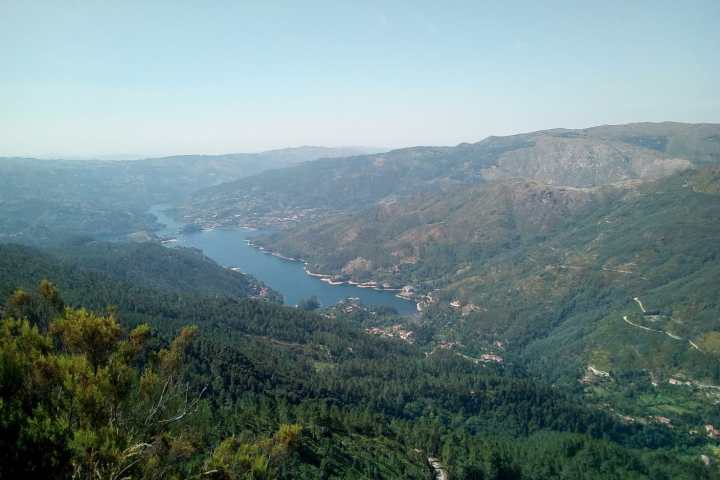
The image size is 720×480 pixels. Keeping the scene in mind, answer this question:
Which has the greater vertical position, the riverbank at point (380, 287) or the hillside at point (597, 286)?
the hillside at point (597, 286)

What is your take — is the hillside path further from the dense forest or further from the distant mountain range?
the distant mountain range

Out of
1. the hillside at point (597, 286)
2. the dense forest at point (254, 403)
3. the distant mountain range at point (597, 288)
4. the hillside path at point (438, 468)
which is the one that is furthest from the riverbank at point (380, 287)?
the hillside path at point (438, 468)

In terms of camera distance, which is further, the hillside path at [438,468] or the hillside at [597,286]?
the hillside at [597,286]

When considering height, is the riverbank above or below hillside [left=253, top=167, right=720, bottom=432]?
below

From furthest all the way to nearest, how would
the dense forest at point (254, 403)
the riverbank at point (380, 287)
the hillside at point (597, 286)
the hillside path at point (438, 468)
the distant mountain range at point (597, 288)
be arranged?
the riverbank at point (380, 287)
the hillside at point (597, 286)
the distant mountain range at point (597, 288)
the hillside path at point (438, 468)
the dense forest at point (254, 403)

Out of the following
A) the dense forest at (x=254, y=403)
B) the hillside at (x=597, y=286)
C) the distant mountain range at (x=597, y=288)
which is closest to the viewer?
the dense forest at (x=254, y=403)

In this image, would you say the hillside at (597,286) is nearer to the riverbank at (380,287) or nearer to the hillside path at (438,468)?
the riverbank at (380,287)

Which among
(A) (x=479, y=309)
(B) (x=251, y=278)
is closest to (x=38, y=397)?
(A) (x=479, y=309)

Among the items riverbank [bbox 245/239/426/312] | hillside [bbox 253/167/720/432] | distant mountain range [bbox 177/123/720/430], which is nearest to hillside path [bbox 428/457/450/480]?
distant mountain range [bbox 177/123/720/430]

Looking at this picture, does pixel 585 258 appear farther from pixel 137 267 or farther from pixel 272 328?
pixel 137 267
